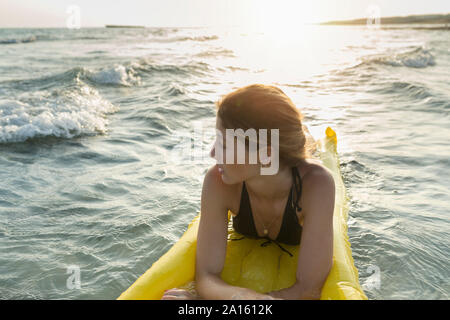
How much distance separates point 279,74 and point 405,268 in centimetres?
1125

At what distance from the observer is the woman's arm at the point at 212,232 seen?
6.80 ft

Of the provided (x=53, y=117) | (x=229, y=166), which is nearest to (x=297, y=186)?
(x=229, y=166)

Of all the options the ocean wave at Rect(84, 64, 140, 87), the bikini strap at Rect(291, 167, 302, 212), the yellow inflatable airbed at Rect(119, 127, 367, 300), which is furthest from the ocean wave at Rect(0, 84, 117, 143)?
the bikini strap at Rect(291, 167, 302, 212)

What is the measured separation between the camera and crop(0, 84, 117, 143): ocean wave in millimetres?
5992

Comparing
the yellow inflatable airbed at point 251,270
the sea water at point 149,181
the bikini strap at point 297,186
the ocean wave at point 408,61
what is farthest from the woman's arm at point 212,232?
the ocean wave at point 408,61

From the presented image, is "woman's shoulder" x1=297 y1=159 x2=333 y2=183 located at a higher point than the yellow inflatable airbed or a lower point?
higher

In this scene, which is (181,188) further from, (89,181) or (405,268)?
(405,268)

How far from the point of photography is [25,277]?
2.81 meters

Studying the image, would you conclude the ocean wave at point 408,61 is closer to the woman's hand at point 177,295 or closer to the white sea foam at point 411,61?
the white sea foam at point 411,61

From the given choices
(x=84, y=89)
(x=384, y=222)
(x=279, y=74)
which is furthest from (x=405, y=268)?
(x=279, y=74)

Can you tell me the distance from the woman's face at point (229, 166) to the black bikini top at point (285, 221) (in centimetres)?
25

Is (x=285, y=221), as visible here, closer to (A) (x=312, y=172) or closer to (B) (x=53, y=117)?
(A) (x=312, y=172)

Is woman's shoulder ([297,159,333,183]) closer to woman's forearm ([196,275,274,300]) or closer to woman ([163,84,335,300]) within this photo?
woman ([163,84,335,300])

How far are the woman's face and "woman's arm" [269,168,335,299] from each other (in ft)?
1.00
